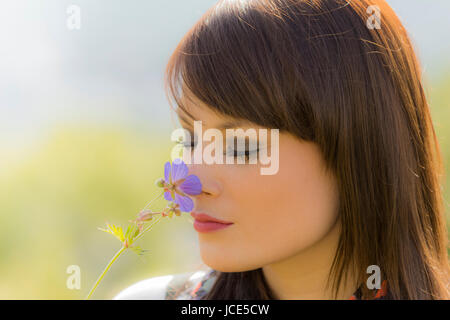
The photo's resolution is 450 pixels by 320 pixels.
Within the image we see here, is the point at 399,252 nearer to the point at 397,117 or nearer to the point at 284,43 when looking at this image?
the point at 397,117

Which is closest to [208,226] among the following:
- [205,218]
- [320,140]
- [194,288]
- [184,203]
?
[205,218]

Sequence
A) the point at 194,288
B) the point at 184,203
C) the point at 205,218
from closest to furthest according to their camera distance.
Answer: the point at 184,203, the point at 205,218, the point at 194,288

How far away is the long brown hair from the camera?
0.87 m

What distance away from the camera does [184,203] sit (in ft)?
2.56

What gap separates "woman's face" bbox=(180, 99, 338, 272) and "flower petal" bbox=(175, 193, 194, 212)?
0.08m

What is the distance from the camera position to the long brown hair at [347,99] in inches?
34.2

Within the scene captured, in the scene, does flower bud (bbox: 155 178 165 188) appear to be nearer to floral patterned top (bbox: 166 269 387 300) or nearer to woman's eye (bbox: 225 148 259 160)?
woman's eye (bbox: 225 148 259 160)

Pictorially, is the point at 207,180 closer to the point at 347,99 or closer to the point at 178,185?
the point at 178,185

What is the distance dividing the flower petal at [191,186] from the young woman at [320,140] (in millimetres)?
38

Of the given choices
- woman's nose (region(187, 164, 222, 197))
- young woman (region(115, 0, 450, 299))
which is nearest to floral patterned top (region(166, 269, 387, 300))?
young woman (region(115, 0, 450, 299))

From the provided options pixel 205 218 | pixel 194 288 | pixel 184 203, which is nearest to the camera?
pixel 184 203

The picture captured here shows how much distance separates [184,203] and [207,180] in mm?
103

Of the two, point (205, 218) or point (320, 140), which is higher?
point (320, 140)
